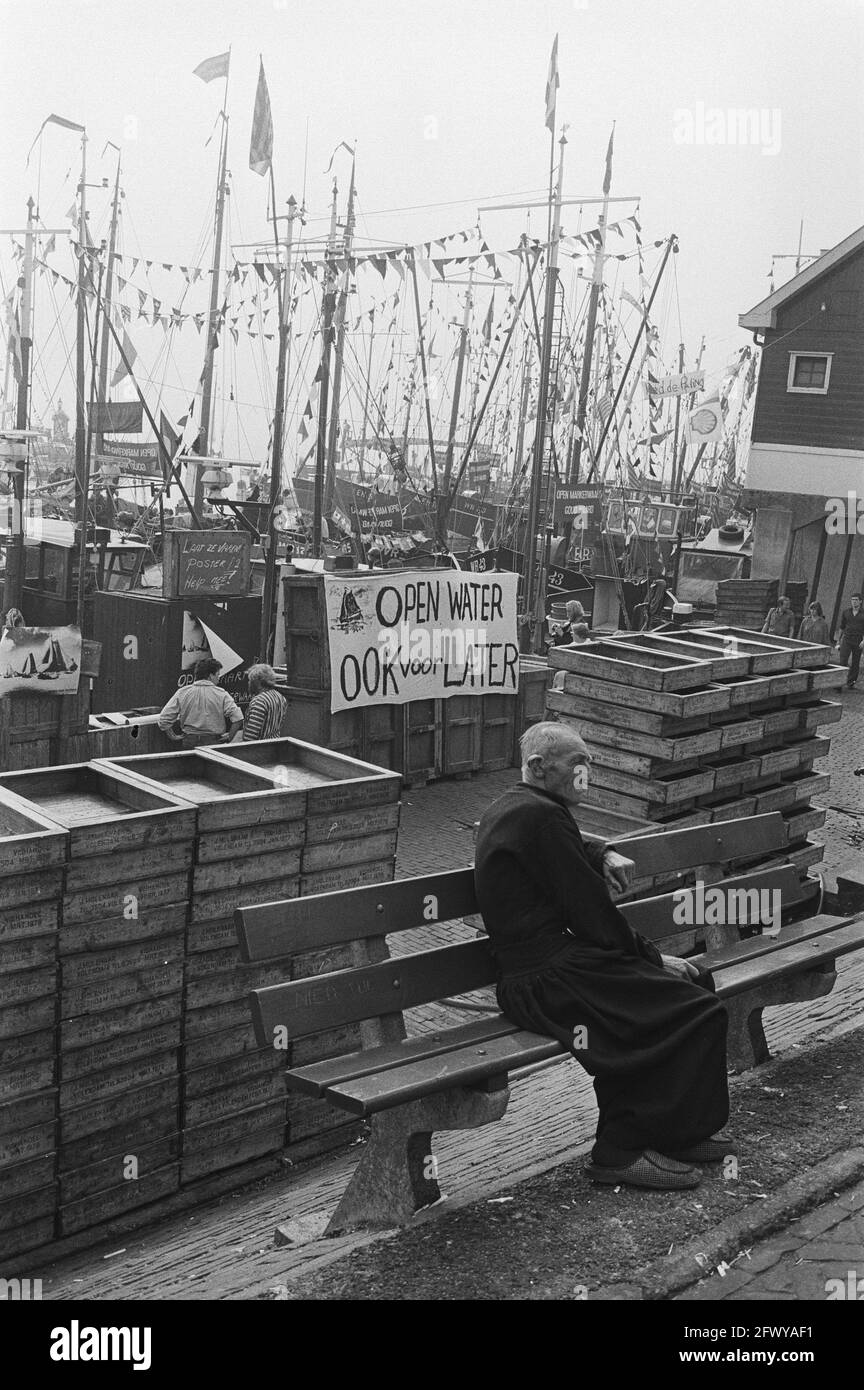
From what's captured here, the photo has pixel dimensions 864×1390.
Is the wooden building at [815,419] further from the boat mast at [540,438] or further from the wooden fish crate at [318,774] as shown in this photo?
the wooden fish crate at [318,774]

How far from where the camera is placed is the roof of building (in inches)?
1091

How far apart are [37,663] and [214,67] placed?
14013 millimetres

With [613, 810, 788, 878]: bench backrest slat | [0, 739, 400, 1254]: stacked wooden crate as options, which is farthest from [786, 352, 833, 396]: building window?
[0, 739, 400, 1254]: stacked wooden crate

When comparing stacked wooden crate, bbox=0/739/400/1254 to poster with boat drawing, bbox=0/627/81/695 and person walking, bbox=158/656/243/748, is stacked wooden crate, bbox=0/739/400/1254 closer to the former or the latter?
person walking, bbox=158/656/243/748

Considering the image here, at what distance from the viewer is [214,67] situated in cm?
2244

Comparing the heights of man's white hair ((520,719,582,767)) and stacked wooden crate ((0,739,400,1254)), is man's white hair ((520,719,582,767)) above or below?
above

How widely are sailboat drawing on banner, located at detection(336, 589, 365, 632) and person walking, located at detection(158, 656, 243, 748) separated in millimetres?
2292

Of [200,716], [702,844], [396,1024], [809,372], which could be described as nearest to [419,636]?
[200,716]

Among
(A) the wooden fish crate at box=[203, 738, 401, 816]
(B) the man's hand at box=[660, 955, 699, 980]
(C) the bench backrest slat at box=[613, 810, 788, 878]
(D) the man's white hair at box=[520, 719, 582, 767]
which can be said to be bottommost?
(B) the man's hand at box=[660, 955, 699, 980]

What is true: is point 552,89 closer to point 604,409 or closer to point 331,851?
point 604,409

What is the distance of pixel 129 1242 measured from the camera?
5.83 m

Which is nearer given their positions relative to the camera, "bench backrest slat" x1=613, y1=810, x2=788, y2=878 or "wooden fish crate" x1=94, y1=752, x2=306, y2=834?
"bench backrest slat" x1=613, y1=810, x2=788, y2=878
